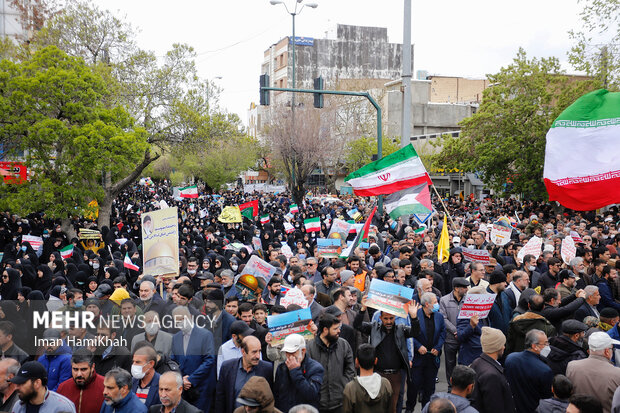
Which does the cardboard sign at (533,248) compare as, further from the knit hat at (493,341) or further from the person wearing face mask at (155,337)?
the person wearing face mask at (155,337)

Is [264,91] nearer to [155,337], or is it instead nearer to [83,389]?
[155,337]

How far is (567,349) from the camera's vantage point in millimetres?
5977

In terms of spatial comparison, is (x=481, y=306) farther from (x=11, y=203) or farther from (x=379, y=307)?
(x=11, y=203)

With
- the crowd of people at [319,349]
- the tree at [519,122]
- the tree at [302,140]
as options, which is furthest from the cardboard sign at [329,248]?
the tree at [302,140]

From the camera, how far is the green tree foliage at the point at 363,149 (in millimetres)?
45500

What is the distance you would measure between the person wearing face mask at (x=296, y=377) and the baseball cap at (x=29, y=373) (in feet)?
6.72

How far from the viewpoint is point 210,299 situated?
7.27 meters

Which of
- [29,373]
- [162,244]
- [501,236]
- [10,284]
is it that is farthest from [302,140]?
[29,373]

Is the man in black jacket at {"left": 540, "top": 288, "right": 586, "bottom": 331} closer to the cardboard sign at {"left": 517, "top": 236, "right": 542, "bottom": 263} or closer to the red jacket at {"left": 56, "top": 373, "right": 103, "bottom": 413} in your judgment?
the cardboard sign at {"left": 517, "top": 236, "right": 542, "bottom": 263}

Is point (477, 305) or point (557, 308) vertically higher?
point (477, 305)

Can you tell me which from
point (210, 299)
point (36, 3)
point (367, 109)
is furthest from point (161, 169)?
point (210, 299)

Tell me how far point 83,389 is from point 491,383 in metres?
3.79

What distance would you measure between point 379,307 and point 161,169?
8658cm

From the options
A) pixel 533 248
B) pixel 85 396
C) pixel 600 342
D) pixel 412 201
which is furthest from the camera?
pixel 412 201
